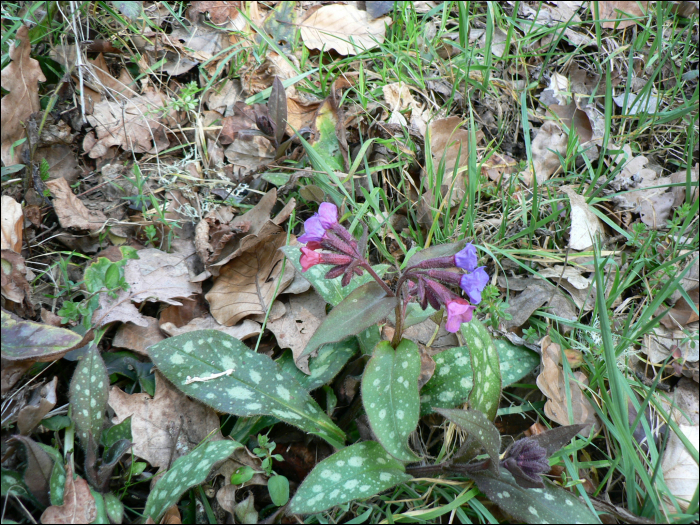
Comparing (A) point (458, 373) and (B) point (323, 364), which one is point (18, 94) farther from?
(A) point (458, 373)

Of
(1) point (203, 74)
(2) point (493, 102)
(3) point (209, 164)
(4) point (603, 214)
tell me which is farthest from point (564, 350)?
(1) point (203, 74)

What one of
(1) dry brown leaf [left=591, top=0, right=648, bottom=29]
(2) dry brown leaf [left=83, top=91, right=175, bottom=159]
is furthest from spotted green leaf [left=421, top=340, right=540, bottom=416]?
(1) dry brown leaf [left=591, top=0, right=648, bottom=29]

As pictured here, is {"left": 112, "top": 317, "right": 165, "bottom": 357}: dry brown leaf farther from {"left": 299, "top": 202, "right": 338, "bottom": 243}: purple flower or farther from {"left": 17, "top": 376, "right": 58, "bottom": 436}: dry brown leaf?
{"left": 299, "top": 202, "right": 338, "bottom": 243}: purple flower

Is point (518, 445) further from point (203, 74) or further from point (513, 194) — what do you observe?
point (203, 74)

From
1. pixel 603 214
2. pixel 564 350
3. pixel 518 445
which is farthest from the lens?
pixel 603 214

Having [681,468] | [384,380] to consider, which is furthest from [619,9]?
[384,380]
